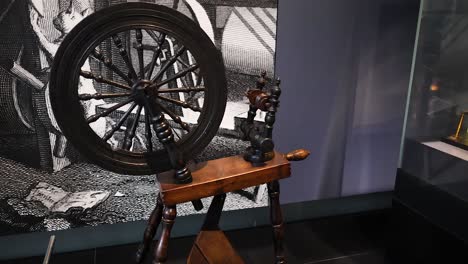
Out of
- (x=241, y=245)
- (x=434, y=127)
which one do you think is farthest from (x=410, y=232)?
(x=241, y=245)

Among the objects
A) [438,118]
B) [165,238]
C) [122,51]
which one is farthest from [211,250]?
[438,118]

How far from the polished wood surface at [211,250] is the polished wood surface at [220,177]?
275 mm

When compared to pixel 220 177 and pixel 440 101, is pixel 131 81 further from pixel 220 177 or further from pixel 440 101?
pixel 440 101

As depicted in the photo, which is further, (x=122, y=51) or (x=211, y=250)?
(x=211, y=250)

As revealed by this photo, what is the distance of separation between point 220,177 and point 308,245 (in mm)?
1134

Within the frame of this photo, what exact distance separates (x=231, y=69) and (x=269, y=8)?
0.42 metres

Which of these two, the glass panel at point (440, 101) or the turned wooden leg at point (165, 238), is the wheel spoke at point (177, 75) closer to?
the turned wooden leg at point (165, 238)

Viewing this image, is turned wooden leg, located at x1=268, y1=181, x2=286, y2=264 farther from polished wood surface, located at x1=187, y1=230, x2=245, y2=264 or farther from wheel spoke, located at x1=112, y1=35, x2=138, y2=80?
wheel spoke, located at x1=112, y1=35, x2=138, y2=80

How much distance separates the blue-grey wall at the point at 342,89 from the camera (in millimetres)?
2436

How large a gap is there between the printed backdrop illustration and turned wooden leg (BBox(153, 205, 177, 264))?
2.61ft

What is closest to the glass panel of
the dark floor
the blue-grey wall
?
the blue-grey wall

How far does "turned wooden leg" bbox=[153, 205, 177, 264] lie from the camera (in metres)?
1.46

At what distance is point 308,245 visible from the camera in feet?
7.86

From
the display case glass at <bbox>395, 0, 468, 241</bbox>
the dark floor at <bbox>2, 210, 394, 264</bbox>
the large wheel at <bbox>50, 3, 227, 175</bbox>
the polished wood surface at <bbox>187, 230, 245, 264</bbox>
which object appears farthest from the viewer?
the display case glass at <bbox>395, 0, 468, 241</bbox>
